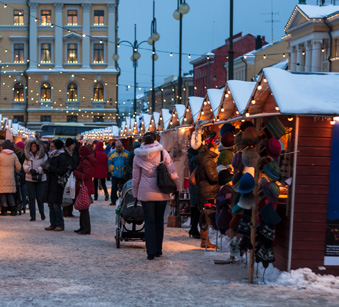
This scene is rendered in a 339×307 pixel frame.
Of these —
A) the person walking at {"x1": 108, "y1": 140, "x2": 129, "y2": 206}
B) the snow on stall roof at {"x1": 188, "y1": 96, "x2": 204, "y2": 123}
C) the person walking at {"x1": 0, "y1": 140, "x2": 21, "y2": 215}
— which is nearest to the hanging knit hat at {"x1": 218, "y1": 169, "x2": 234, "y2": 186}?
the snow on stall roof at {"x1": 188, "y1": 96, "x2": 204, "y2": 123}

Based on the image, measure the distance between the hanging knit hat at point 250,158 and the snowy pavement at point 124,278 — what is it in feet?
4.87

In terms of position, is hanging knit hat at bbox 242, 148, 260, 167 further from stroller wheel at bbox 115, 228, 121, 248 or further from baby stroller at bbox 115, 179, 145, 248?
stroller wheel at bbox 115, 228, 121, 248

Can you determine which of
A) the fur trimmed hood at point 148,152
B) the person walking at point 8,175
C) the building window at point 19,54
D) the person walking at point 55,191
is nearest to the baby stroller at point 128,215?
the fur trimmed hood at point 148,152

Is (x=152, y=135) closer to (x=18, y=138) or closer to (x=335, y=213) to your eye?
(x=335, y=213)

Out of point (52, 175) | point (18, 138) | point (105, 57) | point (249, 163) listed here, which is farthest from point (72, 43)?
point (249, 163)

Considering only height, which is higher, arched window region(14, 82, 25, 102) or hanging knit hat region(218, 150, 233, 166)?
arched window region(14, 82, 25, 102)

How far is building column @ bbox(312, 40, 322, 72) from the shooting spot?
53281 mm

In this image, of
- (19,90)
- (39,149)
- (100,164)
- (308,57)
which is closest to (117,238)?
(39,149)

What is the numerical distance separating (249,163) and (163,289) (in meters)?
2.09

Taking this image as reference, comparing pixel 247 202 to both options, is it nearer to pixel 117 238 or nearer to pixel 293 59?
pixel 117 238

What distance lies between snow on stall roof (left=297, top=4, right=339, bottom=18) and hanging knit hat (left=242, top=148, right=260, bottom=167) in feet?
148

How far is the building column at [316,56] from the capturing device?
5328 centimetres

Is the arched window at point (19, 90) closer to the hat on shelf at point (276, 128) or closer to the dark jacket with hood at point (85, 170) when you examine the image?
the dark jacket with hood at point (85, 170)

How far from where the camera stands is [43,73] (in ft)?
261
